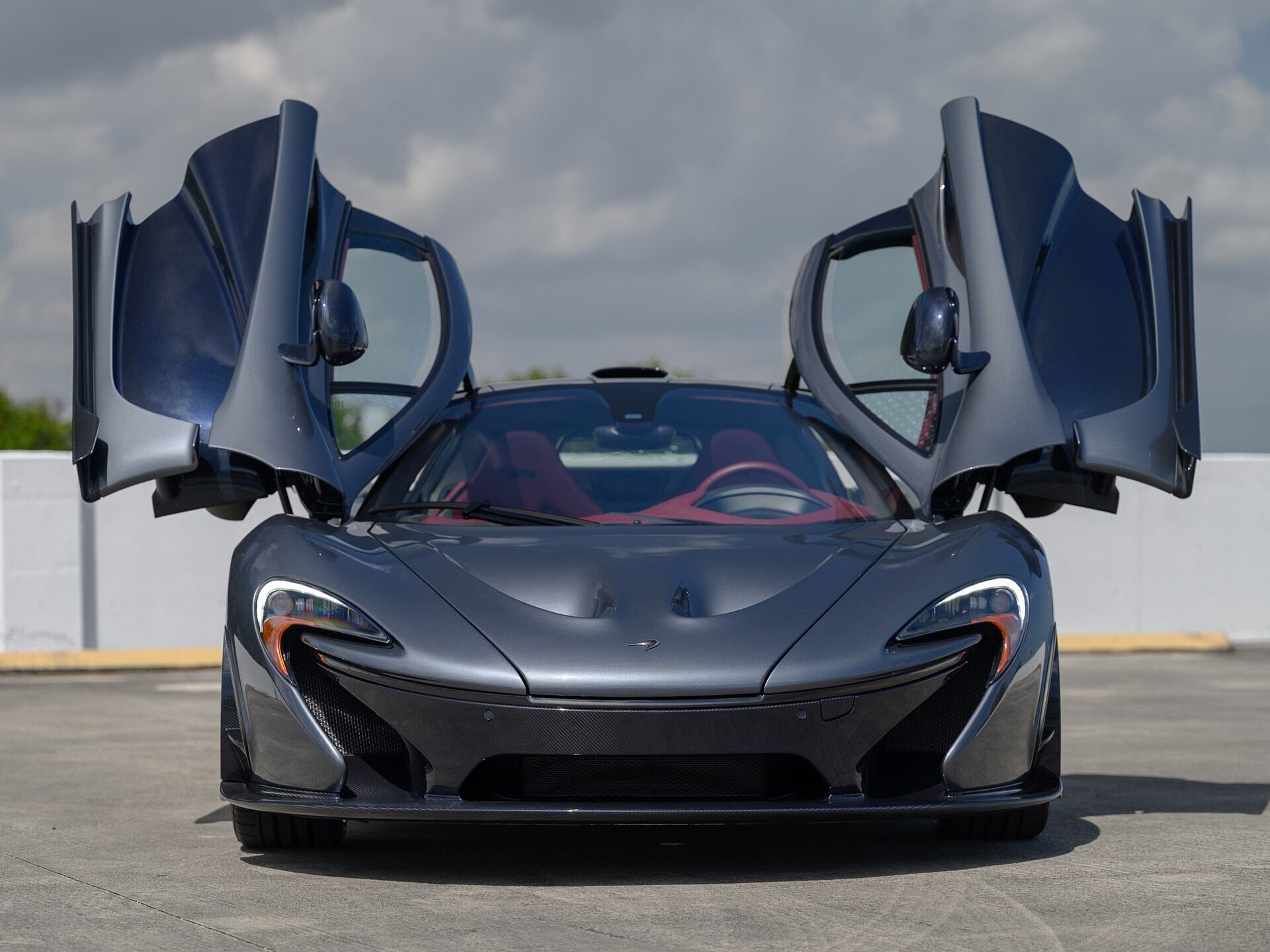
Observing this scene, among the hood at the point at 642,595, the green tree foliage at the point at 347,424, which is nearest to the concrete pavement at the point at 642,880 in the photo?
the hood at the point at 642,595

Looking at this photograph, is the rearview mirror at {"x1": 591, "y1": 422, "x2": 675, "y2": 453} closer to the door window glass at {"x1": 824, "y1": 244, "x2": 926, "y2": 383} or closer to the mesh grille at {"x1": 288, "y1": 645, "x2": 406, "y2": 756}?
the door window glass at {"x1": 824, "y1": 244, "x2": 926, "y2": 383}

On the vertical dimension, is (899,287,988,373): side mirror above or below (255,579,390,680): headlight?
above

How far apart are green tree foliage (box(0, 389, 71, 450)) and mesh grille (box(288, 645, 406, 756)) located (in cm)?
6360

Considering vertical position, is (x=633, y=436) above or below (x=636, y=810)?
above

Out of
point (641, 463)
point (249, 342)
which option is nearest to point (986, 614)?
point (641, 463)

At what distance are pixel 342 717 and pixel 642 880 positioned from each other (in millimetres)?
764

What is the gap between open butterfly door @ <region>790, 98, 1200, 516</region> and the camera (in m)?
4.66

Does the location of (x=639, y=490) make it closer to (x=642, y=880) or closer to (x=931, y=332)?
(x=931, y=332)

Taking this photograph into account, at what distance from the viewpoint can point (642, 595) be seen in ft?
12.7

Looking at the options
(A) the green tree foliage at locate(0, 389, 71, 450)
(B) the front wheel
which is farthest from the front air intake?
(A) the green tree foliage at locate(0, 389, 71, 450)

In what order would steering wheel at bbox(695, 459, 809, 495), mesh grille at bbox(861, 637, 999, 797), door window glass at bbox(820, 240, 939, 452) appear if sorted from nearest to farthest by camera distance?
mesh grille at bbox(861, 637, 999, 797) < steering wheel at bbox(695, 459, 809, 495) < door window glass at bbox(820, 240, 939, 452)

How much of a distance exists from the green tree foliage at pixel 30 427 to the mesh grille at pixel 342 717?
6360 centimetres

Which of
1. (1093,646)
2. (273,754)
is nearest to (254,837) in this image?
(273,754)

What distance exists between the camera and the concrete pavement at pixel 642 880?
326 centimetres
